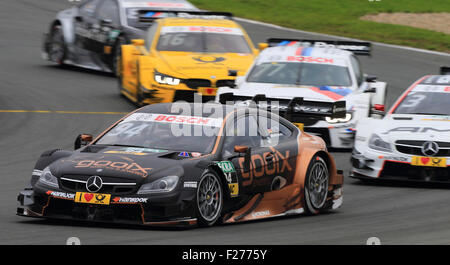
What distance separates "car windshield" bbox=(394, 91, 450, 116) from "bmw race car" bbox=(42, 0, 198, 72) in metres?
6.85

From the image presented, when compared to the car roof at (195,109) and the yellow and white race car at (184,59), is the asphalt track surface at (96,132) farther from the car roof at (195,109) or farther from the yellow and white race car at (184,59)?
the car roof at (195,109)

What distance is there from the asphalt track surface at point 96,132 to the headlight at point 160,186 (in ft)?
1.19

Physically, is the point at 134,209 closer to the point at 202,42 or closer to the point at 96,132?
the point at 96,132

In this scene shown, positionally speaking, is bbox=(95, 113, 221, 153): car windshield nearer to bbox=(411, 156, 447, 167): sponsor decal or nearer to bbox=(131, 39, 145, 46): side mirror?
bbox=(411, 156, 447, 167): sponsor decal

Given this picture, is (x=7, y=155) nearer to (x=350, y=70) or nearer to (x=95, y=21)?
(x=350, y=70)

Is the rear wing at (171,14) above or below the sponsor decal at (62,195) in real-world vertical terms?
below

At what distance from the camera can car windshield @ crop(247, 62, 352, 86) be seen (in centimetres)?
1669

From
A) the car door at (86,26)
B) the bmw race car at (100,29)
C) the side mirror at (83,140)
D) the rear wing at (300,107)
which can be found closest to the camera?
the side mirror at (83,140)

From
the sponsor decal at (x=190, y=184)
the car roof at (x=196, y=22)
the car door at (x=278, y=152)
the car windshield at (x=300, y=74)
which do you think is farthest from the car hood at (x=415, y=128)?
the car roof at (x=196, y=22)

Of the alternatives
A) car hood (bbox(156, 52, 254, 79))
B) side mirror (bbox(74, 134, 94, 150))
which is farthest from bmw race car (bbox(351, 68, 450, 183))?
side mirror (bbox(74, 134, 94, 150))

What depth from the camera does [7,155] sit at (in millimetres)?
14227

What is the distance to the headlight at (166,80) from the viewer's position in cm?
1722

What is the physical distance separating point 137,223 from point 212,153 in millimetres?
1160
